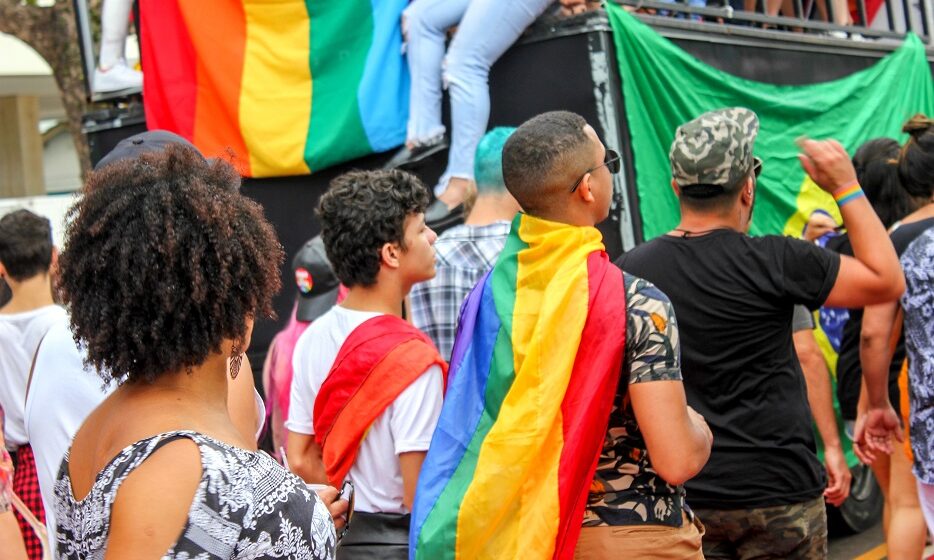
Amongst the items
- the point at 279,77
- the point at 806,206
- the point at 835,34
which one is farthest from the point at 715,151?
the point at 835,34

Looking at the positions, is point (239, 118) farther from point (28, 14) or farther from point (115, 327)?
point (28, 14)

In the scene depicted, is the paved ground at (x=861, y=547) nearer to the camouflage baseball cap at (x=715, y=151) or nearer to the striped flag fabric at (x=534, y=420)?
the camouflage baseball cap at (x=715, y=151)

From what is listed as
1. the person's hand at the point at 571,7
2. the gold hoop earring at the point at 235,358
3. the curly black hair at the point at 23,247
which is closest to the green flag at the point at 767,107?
the person's hand at the point at 571,7

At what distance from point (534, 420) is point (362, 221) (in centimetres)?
94

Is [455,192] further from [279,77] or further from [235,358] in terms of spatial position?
[235,358]

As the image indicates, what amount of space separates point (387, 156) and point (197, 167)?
4025 millimetres

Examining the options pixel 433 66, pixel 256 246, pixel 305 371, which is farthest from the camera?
pixel 433 66

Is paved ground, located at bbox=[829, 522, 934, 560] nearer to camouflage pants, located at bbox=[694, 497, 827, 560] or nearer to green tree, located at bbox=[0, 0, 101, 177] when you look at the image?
camouflage pants, located at bbox=[694, 497, 827, 560]

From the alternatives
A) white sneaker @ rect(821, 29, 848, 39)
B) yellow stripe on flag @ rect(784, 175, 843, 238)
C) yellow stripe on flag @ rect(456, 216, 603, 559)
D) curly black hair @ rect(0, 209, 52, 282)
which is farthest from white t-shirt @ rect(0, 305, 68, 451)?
white sneaker @ rect(821, 29, 848, 39)

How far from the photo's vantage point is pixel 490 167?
13.8ft

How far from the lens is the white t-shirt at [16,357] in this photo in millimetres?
4199

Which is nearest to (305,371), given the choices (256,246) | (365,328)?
(365,328)

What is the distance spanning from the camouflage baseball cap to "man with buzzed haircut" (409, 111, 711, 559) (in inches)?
18.3

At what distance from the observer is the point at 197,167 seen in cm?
179
